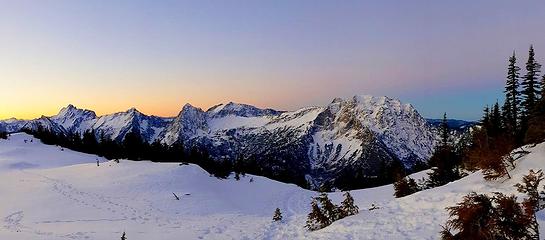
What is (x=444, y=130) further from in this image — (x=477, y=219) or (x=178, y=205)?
(x=477, y=219)

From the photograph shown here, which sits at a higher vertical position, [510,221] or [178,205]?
[510,221]

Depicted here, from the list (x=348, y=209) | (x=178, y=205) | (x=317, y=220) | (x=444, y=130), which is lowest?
Answer: (x=178, y=205)

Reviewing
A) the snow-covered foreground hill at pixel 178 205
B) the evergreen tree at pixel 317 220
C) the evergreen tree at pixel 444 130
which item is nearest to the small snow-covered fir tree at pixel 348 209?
the evergreen tree at pixel 317 220

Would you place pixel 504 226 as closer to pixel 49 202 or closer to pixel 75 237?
pixel 75 237

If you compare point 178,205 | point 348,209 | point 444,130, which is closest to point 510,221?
point 348,209

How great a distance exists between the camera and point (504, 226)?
1002 centimetres

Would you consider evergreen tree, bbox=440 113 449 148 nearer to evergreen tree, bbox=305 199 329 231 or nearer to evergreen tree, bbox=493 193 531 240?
evergreen tree, bbox=305 199 329 231

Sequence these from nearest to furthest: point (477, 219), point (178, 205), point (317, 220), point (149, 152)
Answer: point (477, 219), point (317, 220), point (178, 205), point (149, 152)

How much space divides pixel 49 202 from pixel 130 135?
146 ft

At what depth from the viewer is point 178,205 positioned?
39.6 m

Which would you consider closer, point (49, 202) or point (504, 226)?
point (504, 226)

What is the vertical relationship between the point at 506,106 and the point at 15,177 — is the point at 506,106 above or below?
above

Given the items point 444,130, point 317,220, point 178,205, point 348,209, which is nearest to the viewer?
point 317,220

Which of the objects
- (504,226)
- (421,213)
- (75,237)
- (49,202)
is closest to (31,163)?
(49,202)
